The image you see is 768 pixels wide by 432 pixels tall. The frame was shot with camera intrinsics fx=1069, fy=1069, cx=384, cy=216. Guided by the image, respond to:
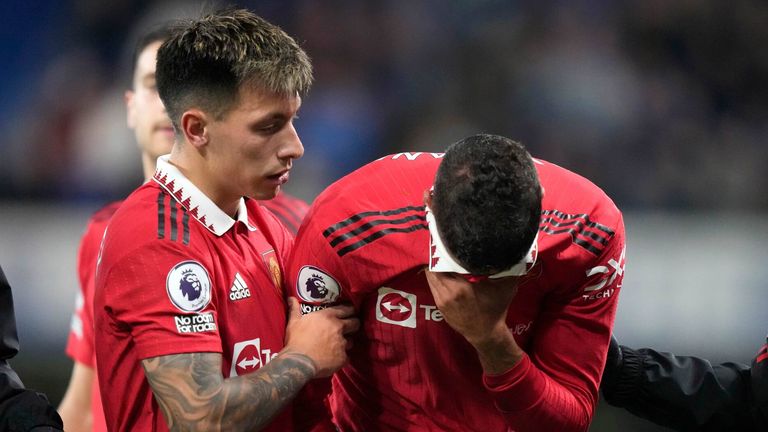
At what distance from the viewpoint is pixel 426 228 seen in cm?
246

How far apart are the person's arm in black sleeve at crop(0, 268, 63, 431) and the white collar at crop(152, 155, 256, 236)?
46 cm

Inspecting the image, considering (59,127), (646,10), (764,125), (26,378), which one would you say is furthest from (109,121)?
(764,125)

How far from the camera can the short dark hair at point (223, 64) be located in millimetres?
2539

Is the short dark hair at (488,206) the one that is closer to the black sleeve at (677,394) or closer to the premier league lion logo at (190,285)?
the premier league lion logo at (190,285)

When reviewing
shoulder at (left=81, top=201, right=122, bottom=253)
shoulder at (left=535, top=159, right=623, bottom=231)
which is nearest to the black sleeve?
shoulder at (left=535, top=159, right=623, bottom=231)

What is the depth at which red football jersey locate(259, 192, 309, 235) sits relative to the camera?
3.68 meters

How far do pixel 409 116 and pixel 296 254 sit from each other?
4.20m

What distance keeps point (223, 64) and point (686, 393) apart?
1623 millimetres

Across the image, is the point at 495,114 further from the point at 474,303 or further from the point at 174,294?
the point at 174,294

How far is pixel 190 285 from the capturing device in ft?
7.75

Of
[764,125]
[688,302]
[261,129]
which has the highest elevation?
[261,129]

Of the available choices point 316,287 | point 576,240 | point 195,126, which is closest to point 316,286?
point 316,287

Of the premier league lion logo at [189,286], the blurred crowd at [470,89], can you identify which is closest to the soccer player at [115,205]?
the premier league lion logo at [189,286]

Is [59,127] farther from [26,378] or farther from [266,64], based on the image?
[266,64]
